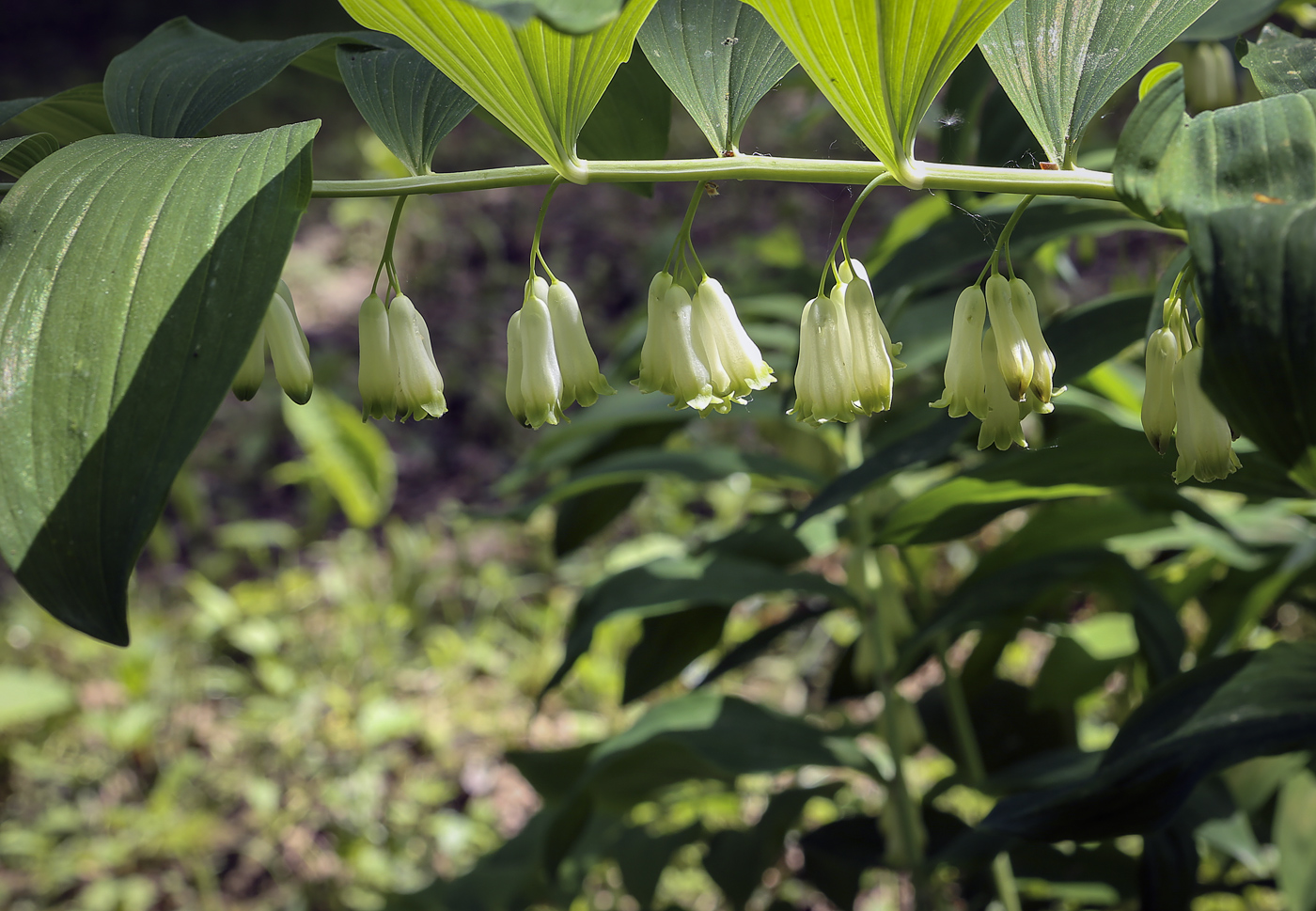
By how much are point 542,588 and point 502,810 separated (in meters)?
0.76

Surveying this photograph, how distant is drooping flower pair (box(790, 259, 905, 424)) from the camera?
0.55 metres

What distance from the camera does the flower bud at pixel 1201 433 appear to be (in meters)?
0.49

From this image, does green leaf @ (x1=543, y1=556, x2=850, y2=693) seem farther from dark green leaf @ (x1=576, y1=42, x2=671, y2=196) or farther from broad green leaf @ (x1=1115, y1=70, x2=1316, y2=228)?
broad green leaf @ (x1=1115, y1=70, x2=1316, y2=228)

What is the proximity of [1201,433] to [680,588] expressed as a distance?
21.5 inches

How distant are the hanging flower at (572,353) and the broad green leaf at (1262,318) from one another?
333 millimetres

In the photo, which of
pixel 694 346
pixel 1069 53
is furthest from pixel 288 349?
pixel 1069 53

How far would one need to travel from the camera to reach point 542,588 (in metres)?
2.84

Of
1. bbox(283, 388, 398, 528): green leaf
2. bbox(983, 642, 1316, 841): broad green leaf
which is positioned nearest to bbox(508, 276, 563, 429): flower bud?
bbox(983, 642, 1316, 841): broad green leaf

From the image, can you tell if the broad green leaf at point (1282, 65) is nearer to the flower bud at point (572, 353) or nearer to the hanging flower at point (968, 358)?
the hanging flower at point (968, 358)

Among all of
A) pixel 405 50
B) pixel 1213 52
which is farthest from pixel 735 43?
pixel 1213 52

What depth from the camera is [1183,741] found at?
68 centimetres

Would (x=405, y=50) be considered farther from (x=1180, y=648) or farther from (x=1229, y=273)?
(x=1180, y=648)

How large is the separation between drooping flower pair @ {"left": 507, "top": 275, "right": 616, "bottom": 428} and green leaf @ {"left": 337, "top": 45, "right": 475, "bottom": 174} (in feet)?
0.34

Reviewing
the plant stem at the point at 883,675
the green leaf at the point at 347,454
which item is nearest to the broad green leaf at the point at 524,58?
the plant stem at the point at 883,675
